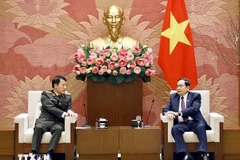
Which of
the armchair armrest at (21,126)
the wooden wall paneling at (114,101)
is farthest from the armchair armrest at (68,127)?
the wooden wall paneling at (114,101)

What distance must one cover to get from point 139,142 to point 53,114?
4.16 feet

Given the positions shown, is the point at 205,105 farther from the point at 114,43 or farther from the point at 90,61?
the point at 90,61

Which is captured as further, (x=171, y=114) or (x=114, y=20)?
(x=114, y=20)

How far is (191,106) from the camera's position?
305 inches

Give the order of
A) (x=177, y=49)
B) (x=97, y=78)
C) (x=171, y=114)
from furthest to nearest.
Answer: (x=177, y=49) < (x=97, y=78) < (x=171, y=114)

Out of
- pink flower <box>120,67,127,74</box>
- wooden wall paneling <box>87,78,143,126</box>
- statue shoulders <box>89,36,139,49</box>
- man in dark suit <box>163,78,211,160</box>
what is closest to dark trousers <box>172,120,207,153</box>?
man in dark suit <box>163,78,211,160</box>

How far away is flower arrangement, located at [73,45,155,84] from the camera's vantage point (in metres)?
8.28

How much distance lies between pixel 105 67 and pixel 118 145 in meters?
1.23

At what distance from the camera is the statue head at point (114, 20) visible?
870 centimetres

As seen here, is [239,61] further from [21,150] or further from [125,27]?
[21,150]

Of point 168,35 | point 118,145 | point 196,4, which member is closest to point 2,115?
point 118,145

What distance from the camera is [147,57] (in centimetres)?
841

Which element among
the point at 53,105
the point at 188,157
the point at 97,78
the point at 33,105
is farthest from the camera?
the point at 97,78

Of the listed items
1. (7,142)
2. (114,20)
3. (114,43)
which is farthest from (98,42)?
(7,142)
